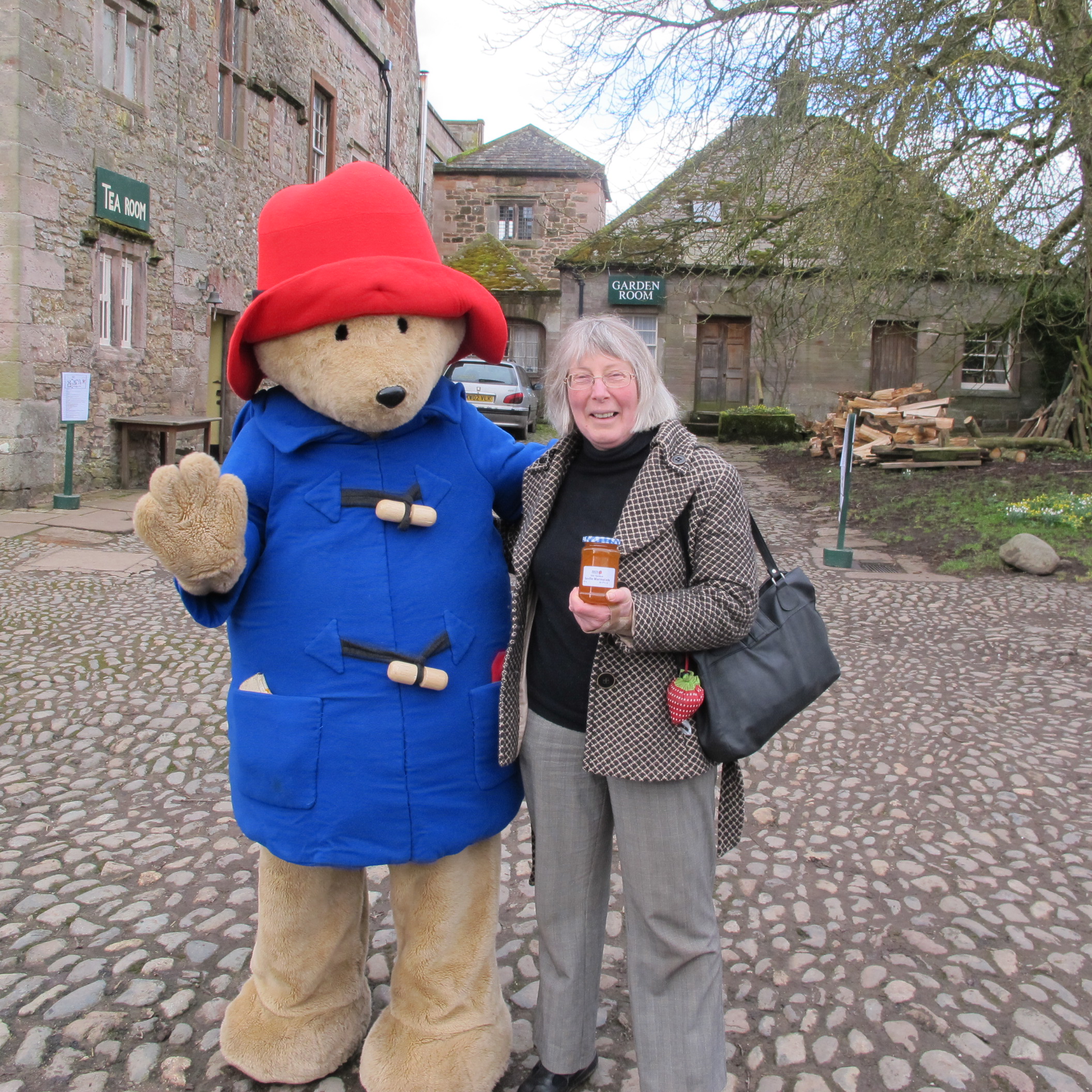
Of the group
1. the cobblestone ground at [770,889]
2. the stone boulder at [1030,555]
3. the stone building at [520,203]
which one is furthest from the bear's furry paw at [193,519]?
the stone building at [520,203]

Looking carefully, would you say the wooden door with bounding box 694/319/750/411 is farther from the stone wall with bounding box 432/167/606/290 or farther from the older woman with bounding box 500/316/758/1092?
the older woman with bounding box 500/316/758/1092

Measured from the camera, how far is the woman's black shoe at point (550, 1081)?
7.32 ft

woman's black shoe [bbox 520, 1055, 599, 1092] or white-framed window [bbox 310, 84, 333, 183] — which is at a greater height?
white-framed window [bbox 310, 84, 333, 183]

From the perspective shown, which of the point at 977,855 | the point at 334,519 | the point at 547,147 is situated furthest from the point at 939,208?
the point at 547,147

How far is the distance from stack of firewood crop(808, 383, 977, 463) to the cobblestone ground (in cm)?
941

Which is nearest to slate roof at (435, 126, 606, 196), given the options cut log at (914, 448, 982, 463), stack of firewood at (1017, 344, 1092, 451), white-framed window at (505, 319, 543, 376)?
white-framed window at (505, 319, 543, 376)

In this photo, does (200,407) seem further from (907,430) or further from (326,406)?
(326,406)

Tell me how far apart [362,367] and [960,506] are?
405 inches

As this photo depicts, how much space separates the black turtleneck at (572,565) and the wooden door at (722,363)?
21.0 metres

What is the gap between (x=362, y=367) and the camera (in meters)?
2.04

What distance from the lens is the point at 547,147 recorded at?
30594mm

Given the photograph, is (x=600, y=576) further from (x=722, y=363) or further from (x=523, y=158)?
(x=523, y=158)

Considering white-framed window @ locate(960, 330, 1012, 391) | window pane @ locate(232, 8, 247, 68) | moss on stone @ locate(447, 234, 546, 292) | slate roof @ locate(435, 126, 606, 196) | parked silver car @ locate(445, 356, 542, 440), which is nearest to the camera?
window pane @ locate(232, 8, 247, 68)

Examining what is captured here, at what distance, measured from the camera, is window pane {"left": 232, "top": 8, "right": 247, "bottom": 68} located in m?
13.5
